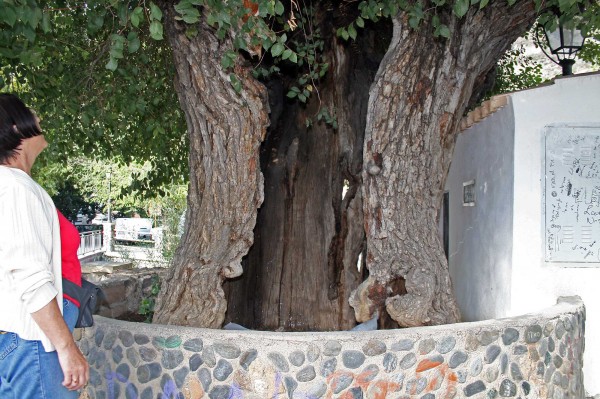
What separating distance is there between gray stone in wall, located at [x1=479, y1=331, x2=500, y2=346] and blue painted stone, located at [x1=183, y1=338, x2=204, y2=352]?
5.77 feet

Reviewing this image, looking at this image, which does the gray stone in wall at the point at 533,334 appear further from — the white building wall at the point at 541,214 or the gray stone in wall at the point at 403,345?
the white building wall at the point at 541,214

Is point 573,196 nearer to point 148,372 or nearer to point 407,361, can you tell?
point 407,361

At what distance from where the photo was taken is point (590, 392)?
5973 mm

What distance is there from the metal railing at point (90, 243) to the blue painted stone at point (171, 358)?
20.5 metres

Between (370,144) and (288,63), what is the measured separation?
1641 mm

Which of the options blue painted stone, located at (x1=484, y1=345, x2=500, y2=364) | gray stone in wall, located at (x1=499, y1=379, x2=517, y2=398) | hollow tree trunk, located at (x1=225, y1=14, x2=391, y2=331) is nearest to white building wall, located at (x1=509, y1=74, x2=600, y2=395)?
hollow tree trunk, located at (x1=225, y1=14, x2=391, y2=331)

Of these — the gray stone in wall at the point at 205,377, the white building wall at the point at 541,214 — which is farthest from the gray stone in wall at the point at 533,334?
the gray stone in wall at the point at 205,377

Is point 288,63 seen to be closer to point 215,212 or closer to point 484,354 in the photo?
point 215,212

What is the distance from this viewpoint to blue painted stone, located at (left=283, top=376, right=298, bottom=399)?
4.01 m

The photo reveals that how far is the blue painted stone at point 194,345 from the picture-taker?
412cm

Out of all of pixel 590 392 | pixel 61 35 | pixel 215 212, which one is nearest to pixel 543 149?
pixel 590 392

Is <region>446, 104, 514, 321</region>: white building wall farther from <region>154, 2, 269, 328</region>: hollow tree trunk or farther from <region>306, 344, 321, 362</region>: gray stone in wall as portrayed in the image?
<region>306, 344, 321, 362</region>: gray stone in wall

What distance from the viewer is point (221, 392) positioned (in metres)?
4.09

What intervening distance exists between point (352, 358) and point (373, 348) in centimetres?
14
